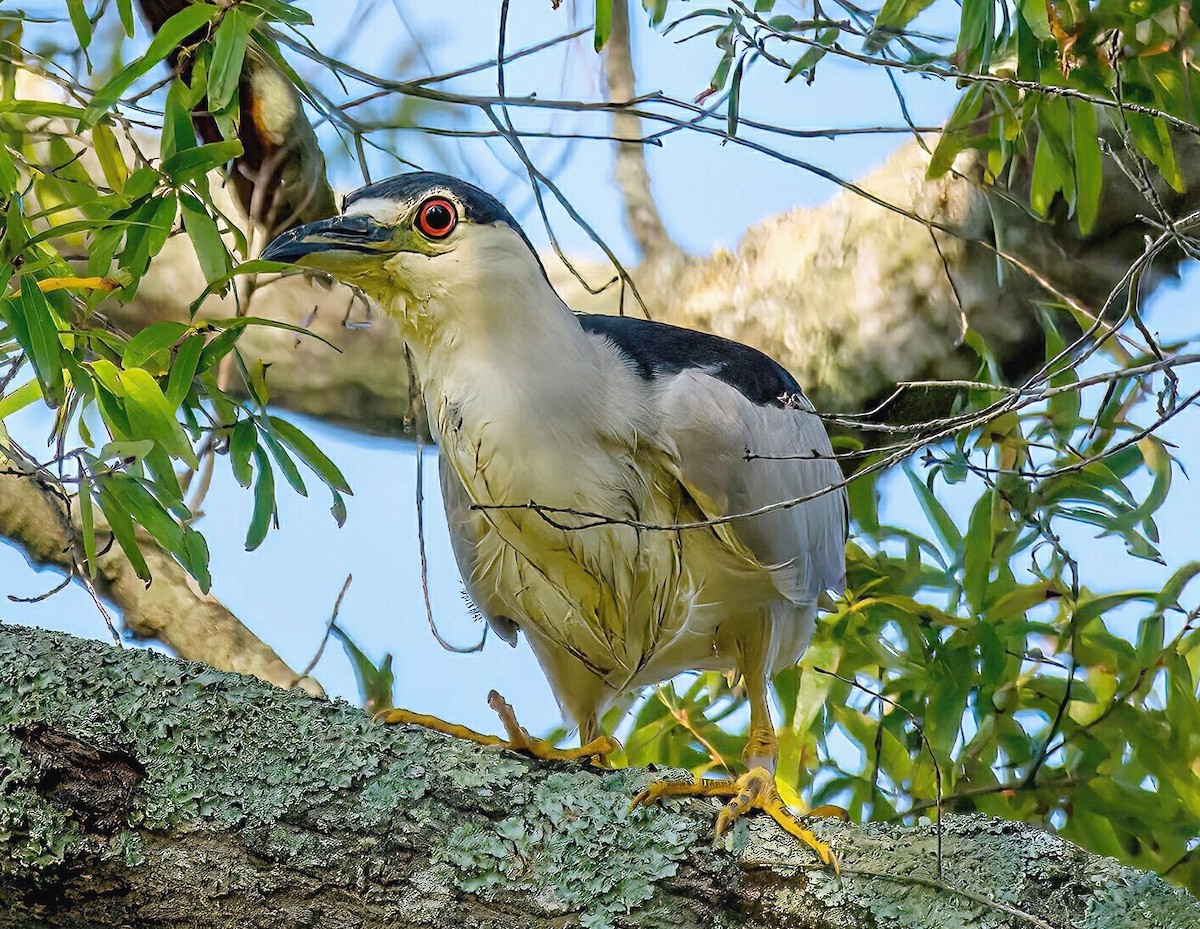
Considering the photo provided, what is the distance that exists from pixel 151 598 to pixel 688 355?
151cm

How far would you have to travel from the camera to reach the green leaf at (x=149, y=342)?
1927 millimetres

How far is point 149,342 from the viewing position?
1.95 meters

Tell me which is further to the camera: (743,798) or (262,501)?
(262,501)

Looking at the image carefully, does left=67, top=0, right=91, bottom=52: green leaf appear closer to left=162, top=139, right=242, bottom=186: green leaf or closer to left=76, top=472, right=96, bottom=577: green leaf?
left=162, top=139, right=242, bottom=186: green leaf

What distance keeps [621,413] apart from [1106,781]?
1287 mm

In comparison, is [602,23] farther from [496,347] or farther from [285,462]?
[285,462]

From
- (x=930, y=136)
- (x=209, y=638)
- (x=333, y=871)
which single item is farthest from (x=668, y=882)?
(x=930, y=136)

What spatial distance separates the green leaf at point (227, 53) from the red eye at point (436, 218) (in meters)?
0.36

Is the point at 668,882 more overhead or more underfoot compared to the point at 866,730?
more underfoot

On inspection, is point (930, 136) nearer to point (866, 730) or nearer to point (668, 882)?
point (866, 730)

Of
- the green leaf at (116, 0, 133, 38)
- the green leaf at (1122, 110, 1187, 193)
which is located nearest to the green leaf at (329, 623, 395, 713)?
the green leaf at (116, 0, 133, 38)

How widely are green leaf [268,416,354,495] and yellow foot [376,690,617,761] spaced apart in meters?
0.44

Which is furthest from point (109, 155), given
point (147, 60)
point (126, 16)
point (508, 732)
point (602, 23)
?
point (508, 732)

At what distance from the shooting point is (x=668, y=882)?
1.64 meters
